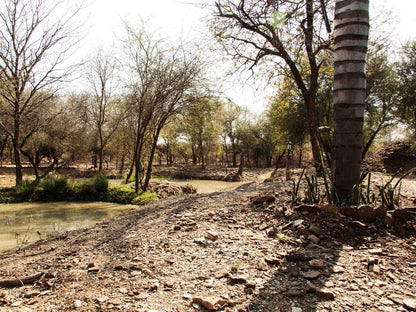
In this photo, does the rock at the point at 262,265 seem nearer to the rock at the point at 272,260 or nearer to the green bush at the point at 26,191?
the rock at the point at 272,260

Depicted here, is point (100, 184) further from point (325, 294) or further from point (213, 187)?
point (325, 294)

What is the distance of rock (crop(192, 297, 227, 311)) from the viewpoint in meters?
2.13

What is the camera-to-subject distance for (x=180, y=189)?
46.7 feet

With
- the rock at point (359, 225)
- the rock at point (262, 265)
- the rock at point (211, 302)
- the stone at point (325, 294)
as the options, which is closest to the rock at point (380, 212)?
the rock at point (359, 225)

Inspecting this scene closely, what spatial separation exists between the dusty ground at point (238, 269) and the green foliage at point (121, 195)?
799 cm

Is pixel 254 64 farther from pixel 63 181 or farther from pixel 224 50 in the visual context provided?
pixel 63 181

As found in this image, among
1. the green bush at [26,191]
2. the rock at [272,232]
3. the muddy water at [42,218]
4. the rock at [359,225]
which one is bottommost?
the muddy water at [42,218]

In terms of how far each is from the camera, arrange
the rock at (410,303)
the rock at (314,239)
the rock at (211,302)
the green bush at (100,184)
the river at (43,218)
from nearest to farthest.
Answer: the rock at (410,303)
the rock at (211,302)
the rock at (314,239)
the river at (43,218)
the green bush at (100,184)

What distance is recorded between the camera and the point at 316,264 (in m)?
2.64

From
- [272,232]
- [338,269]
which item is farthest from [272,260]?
[272,232]

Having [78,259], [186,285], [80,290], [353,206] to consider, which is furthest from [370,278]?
[78,259]

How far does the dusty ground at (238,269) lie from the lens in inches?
87.3

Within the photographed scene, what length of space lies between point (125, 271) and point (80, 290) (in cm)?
46

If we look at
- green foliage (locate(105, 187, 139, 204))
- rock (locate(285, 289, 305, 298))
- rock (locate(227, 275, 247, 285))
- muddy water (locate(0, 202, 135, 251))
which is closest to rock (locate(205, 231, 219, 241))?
rock (locate(227, 275, 247, 285))
